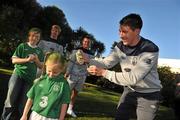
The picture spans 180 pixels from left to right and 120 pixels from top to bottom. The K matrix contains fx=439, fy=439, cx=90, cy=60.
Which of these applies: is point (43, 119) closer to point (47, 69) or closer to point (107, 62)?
point (47, 69)

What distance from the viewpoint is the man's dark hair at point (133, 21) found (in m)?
6.36

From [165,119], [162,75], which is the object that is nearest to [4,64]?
[162,75]

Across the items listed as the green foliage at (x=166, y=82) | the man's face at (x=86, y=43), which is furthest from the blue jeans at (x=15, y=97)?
the green foliage at (x=166, y=82)

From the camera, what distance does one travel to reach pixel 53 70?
600 cm

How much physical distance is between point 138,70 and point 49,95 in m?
1.30

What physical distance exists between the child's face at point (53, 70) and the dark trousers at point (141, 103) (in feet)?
4.25

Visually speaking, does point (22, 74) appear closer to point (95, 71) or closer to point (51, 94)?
point (51, 94)

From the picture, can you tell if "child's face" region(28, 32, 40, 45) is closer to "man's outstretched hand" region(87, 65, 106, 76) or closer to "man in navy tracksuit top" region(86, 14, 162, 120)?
"man in navy tracksuit top" region(86, 14, 162, 120)

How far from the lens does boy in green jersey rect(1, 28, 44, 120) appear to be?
8406 millimetres

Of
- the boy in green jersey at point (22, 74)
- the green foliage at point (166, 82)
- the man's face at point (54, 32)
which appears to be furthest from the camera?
the green foliage at point (166, 82)

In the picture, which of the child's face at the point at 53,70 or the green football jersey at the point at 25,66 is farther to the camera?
the green football jersey at the point at 25,66

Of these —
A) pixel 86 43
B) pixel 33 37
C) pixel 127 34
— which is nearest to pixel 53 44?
pixel 86 43

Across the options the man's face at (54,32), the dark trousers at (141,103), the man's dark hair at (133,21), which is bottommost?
the dark trousers at (141,103)

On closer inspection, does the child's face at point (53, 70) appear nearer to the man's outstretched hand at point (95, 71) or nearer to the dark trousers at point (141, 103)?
the man's outstretched hand at point (95, 71)
